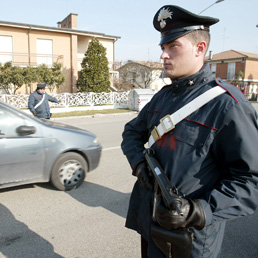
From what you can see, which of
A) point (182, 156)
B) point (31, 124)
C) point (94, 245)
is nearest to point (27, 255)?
point (94, 245)

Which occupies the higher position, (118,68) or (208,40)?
(118,68)

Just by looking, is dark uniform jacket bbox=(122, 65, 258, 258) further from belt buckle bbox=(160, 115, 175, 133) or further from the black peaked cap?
the black peaked cap

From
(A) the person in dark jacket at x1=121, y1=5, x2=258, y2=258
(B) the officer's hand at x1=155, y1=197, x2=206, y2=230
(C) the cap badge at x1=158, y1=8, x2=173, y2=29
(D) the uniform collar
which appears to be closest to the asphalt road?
(A) the person in dark jacket at x1=121, y1=5, x2=258, y2=258

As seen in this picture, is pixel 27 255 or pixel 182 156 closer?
pixel 182 156

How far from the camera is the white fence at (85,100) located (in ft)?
52.4

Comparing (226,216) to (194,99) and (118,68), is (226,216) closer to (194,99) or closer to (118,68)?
(194,99)

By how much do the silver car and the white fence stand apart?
1277 centimetres

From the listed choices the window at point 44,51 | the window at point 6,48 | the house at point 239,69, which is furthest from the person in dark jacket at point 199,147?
the house at point 239,69

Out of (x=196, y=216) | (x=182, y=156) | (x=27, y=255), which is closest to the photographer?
(x=196, y=216)

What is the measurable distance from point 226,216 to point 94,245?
1999mm

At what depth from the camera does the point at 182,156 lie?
1390 millimetres

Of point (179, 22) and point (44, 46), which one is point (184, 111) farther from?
point (44, 46)

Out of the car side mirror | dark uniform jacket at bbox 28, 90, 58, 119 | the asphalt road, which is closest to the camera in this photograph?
the asphalt road

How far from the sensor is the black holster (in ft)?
4.15
